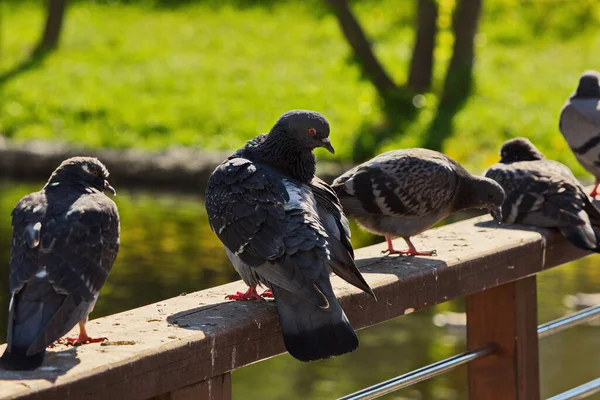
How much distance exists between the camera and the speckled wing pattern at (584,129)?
533 centimetres

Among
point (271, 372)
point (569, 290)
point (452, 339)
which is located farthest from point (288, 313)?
point (569, 290)

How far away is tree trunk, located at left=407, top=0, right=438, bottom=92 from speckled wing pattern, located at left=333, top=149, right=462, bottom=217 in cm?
1087

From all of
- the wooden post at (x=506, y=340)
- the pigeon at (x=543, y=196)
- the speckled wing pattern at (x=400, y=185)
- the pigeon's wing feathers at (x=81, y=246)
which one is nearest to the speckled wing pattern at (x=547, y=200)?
the pigeon at (x=543, y=196)

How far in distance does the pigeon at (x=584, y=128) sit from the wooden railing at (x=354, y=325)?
175 centimetres

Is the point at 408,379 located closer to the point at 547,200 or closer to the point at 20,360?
the point at 20,360

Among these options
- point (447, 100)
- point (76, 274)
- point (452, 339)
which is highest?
point (76, 274)

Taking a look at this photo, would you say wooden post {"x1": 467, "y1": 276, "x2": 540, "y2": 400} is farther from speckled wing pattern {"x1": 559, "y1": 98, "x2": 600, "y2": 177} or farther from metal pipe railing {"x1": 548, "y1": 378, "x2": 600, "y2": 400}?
speckled wing pattern {"x1": 559, "y1": 98, "x2": 600, "y2": 177}

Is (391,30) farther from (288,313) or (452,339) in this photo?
(288,313)

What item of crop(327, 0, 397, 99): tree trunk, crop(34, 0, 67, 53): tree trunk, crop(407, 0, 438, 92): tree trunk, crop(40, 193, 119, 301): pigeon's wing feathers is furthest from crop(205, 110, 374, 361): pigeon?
crop(34, 0, 67, 53): tree trunk

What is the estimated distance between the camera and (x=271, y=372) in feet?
25.8

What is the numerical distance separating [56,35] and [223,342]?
16.8 m

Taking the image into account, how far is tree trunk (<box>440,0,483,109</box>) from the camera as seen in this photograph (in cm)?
1407

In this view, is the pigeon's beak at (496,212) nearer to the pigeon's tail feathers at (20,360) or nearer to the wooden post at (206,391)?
the wooden post at (206,391)

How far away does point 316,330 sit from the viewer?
252 centimetres
